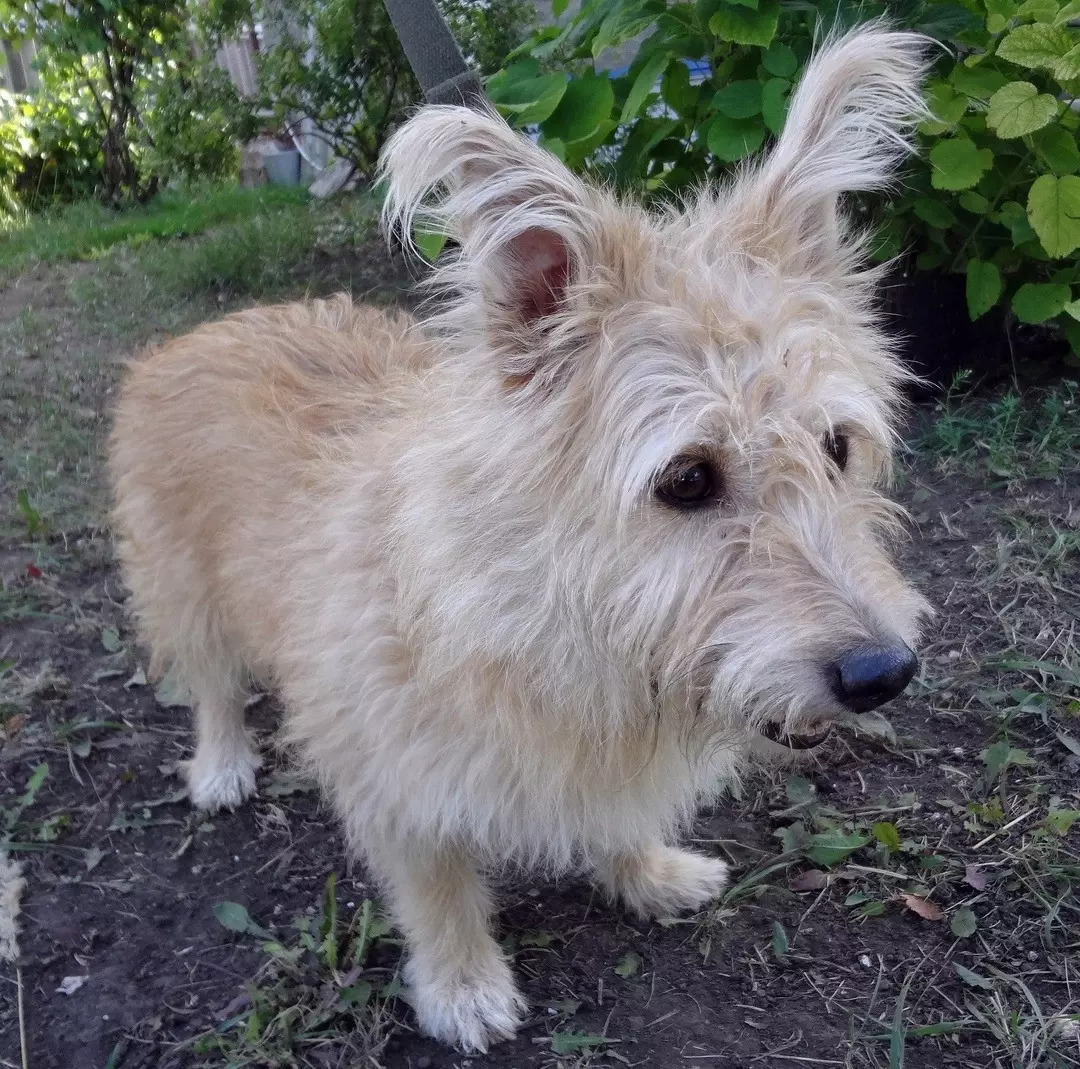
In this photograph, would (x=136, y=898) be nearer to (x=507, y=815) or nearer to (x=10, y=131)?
(x=507, y=815)

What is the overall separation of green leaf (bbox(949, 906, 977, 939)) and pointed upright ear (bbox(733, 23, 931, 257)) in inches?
64.0

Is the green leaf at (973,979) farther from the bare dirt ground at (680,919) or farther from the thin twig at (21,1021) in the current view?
the thin twig at (21,1021)

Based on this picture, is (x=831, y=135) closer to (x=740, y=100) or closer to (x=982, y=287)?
(x=740, y=100)

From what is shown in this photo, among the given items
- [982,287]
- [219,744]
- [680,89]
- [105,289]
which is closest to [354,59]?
[105,289]

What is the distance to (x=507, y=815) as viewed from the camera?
209cm

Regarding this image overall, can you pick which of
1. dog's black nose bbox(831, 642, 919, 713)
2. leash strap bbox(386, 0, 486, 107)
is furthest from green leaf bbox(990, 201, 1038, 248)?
dog's black nose bbox(831, 642, 919, 713)

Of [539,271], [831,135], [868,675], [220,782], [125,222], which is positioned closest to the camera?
[868,675]

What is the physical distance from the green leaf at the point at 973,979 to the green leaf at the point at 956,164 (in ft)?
8.71

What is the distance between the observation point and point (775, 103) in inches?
135

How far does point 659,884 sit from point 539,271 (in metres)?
1.66

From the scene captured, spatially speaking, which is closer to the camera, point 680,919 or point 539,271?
point 539,271

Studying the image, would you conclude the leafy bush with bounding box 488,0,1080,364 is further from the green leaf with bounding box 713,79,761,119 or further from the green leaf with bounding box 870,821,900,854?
the green leaf with bounding box 870,821,900,854

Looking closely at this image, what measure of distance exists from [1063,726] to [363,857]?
6.64 ft

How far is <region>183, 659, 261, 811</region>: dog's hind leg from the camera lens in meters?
3.14
